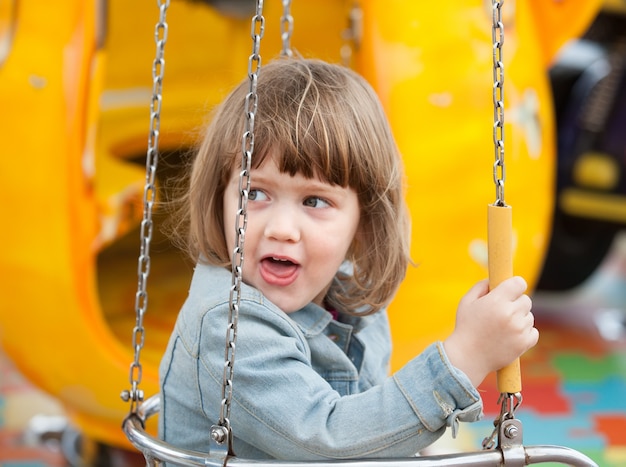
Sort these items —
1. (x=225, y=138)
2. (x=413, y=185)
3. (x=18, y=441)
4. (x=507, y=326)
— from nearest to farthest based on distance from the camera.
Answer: (x=507, y=326)
(x=225, y=138)
(x=413, y=185)
(x=18, y=441)

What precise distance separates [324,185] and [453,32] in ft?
2.55

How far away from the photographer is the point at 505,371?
2.71 ft

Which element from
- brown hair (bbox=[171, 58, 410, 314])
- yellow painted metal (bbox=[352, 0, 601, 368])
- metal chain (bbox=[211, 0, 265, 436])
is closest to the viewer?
metal chain (bbox=[211, 0, 265, 436])

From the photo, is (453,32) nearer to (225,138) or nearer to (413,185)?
(413,185)

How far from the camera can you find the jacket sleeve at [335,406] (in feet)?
2.66

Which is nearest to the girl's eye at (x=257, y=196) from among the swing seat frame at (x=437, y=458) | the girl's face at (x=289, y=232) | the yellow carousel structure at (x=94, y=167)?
the girl's face at (x=289, y=232)

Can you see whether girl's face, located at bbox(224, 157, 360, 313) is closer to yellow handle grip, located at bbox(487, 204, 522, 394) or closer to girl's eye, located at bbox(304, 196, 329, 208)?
girl's eye, located at bbox(304, 196, 329, 208)

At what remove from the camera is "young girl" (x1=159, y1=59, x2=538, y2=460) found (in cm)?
82

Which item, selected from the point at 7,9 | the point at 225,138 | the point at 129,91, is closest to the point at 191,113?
the point at 129,91

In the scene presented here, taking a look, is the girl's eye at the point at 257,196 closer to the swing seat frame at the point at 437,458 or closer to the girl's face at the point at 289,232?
the girl's face at the point at 289,232

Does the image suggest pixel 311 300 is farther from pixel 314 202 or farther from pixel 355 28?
pixel 355 28

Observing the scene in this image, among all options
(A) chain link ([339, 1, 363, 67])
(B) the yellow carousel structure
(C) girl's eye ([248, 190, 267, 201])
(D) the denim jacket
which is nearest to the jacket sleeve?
(D) the denim jacket

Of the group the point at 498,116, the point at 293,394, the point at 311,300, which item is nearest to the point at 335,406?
the point at 293,394

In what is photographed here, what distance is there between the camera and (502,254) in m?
0.82
